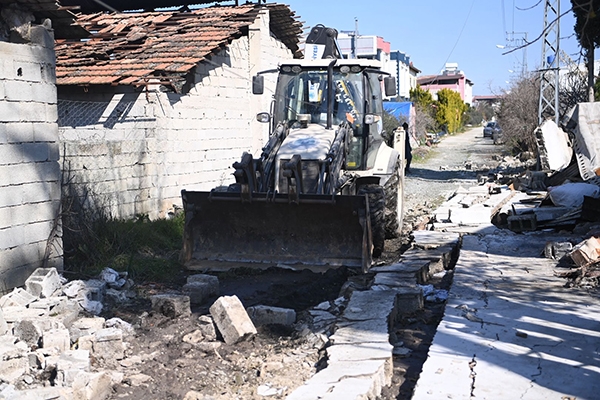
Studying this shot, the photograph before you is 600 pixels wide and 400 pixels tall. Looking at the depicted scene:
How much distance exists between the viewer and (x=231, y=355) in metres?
6.08

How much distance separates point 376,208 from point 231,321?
12.0ft

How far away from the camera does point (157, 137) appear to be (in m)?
12.8

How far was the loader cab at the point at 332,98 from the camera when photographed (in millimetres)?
10383

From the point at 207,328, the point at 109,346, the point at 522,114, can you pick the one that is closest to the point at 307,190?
the point at 207,328

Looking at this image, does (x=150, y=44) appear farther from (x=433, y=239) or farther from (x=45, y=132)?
(x=433, y=239)

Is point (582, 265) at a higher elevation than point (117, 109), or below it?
below

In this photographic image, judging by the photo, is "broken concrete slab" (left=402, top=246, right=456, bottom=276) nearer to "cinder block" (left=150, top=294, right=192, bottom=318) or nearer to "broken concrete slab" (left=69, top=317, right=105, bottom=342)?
"cinder block" (left=150, top=294, right=192, bottom=318)

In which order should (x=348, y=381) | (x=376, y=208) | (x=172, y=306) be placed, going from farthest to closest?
(x=376, y=208), (x=172, y=306), (x=348, y=381)

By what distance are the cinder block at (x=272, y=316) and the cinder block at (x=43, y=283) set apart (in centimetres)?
226

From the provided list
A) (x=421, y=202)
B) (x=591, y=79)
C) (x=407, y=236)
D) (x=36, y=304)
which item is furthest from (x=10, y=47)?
(x=591, y=79)

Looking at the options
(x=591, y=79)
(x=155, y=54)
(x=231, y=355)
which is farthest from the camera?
(x=591, y=79)

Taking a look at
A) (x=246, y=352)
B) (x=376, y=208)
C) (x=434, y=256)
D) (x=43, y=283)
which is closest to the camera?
(x=246, y=352)

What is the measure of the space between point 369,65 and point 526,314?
5.19m

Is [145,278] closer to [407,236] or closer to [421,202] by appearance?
[407,236]
